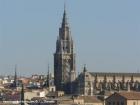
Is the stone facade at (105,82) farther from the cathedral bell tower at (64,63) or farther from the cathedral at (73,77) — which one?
the cathedral bell tower at (64,63)

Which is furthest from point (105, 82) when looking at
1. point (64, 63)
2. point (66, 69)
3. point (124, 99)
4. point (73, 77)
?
point (124, 99)

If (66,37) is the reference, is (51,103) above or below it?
below

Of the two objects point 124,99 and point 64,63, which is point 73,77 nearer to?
point 64,63

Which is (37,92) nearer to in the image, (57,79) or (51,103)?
(57,79)

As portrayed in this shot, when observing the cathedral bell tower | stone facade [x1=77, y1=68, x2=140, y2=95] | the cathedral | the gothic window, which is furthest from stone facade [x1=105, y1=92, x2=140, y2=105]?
the gothic window

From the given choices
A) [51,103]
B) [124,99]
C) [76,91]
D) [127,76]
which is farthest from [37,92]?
[124,99]

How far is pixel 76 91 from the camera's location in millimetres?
87062

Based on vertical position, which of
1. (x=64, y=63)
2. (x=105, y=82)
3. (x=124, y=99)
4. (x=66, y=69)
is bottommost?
(x=124, y=99)

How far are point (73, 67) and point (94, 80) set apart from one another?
3591 millimetres

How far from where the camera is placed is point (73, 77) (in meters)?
89.6

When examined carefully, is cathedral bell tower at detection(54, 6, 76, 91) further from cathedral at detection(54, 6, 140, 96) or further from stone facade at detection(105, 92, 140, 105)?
stone facade at detection(105, 92, 140, 105)

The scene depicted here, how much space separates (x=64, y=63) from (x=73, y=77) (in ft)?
6.14

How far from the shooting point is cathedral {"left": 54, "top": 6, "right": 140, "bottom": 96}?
8550 cm

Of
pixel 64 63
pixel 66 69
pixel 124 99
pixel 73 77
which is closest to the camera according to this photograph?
pixel 124 99
